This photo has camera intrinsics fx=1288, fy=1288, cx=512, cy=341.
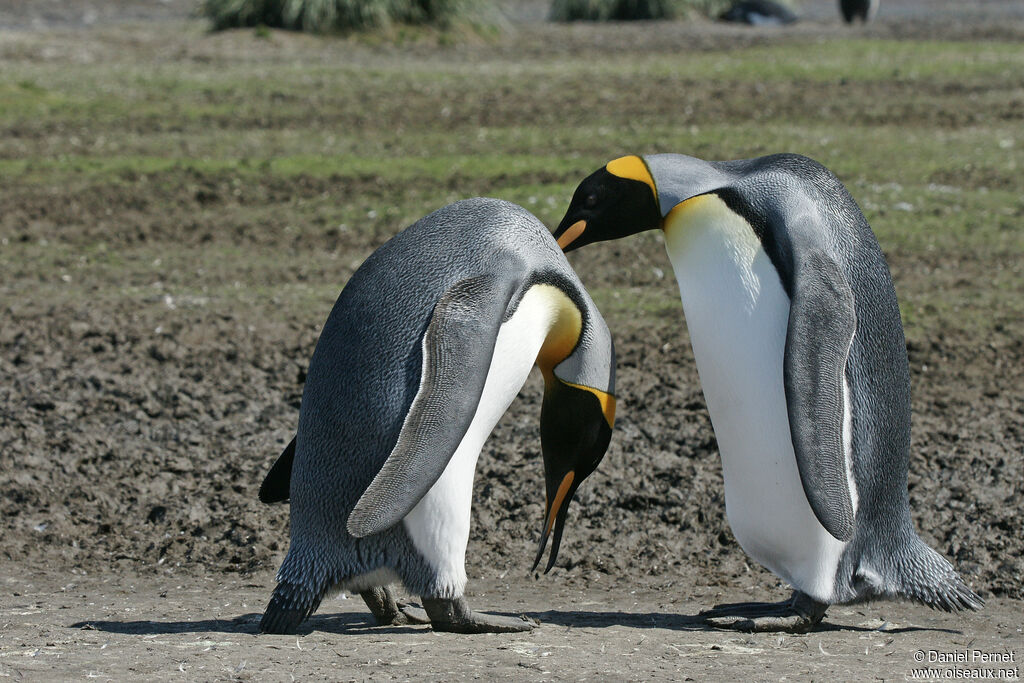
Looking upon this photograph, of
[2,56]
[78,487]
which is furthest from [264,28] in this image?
[78,487]

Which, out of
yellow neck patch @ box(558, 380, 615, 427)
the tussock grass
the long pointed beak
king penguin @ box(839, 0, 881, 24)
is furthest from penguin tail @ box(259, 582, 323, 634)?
king penguin @ box(839, 0, 881, 24)

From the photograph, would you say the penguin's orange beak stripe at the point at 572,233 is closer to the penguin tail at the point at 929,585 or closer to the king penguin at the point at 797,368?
the king penguin at the point at 797,368

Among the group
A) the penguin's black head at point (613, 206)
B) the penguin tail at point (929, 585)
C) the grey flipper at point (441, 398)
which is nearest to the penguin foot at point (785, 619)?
the penguin tail at point (929, 585)

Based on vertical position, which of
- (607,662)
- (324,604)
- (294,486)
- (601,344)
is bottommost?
(324,604)

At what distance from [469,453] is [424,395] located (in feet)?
0.82

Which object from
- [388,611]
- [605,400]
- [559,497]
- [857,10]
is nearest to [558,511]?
[559,497]

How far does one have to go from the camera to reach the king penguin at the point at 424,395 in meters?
3.17

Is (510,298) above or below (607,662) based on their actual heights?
above

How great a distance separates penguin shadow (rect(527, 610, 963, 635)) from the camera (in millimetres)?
3635

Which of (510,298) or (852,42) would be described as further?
(852,42)

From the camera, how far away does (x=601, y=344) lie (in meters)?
3.50

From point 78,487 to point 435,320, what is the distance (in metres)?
2.03

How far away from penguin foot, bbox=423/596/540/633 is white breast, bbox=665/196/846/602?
0.74 m

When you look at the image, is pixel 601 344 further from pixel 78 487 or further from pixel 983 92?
pixel 983 92
